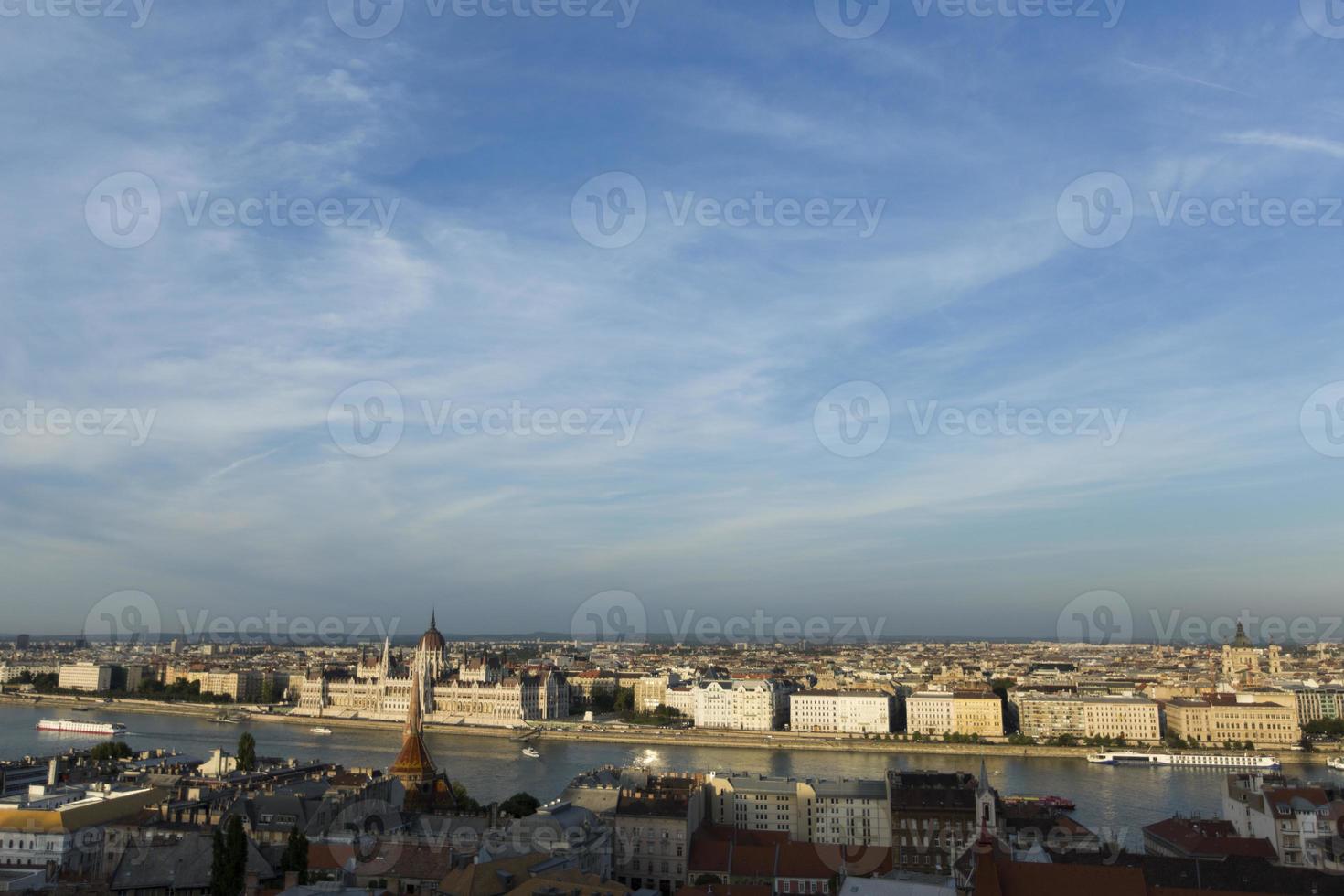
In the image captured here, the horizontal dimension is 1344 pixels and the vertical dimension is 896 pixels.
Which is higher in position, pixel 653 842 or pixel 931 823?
pixel 931 823

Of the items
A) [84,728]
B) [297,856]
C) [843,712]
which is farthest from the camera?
[843,712]

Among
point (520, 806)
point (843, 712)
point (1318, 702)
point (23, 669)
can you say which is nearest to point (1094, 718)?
point (843, 712)

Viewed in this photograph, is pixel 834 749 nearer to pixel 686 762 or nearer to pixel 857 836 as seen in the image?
pixel 686 762

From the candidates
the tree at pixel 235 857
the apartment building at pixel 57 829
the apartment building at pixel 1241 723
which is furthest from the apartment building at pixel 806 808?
the apartment building at pixel 1241 723

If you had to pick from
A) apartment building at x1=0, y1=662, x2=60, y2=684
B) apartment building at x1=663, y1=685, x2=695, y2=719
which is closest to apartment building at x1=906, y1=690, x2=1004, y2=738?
apartment building at x1=663, y1=685, x2=695, y2=719

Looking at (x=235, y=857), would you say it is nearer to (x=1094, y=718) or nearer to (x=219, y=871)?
(x=219, y=871)

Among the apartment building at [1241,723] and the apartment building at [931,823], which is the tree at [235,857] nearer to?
the apartment building at [931,823]

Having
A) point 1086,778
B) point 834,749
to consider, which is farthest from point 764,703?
point 1086,778

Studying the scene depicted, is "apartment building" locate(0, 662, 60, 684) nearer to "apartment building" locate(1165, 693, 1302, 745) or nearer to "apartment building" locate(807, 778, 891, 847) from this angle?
"apartment building" locate(807, 778, 891, 847)
